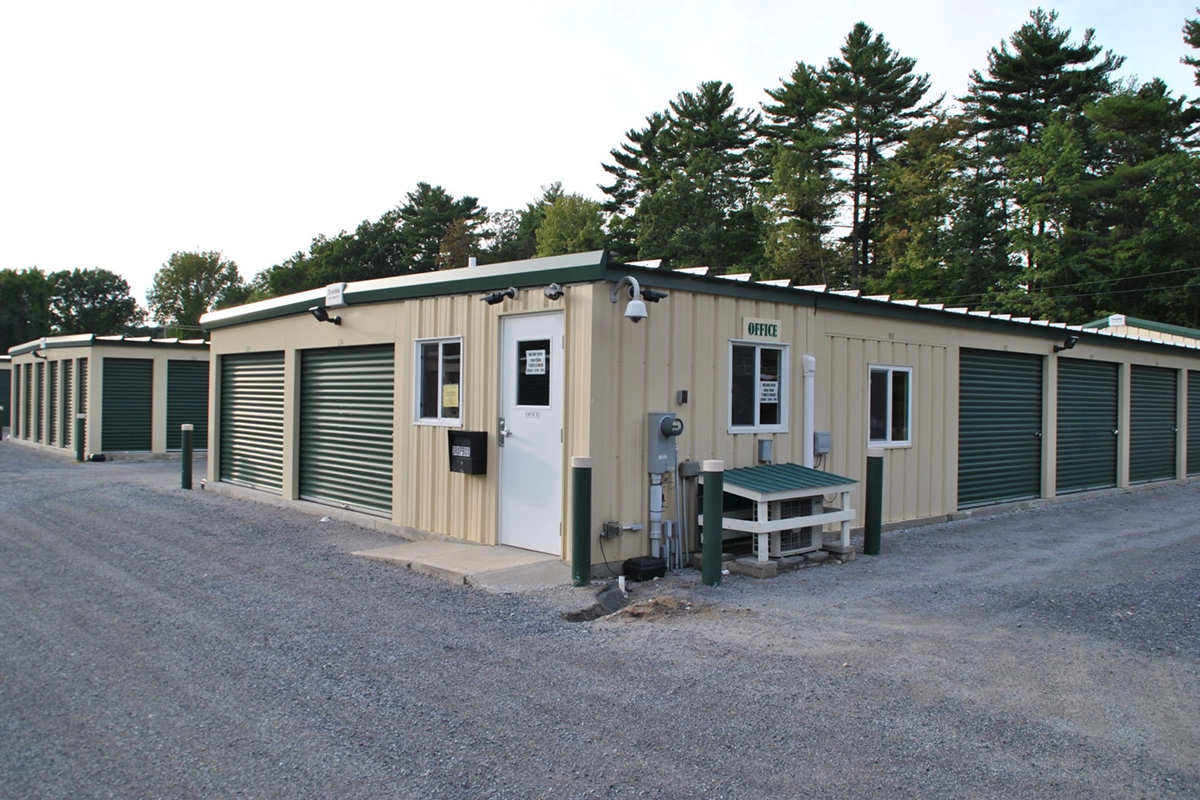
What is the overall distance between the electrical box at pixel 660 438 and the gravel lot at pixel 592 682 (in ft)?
3.47

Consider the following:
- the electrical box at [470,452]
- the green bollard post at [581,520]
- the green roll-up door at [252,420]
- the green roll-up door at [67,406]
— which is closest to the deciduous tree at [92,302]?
the green roll-up door at [67,406]

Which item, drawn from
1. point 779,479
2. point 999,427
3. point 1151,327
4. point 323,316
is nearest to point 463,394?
point 323,316

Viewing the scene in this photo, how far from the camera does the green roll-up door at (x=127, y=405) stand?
20438mm

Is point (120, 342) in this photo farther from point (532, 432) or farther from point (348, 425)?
point (532, 432)

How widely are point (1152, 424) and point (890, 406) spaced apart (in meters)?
8.50

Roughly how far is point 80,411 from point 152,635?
1803 centimetres

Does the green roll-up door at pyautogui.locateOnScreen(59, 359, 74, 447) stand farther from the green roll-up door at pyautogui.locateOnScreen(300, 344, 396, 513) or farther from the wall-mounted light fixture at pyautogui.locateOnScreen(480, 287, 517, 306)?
the wall-mounted light fixture at pyautogui.locateOnScreen(480, 287, 517, 306)

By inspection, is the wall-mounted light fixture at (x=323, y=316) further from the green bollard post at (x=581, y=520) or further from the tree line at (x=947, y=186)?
the tree line at (x=947, y=186)

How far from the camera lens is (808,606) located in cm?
660

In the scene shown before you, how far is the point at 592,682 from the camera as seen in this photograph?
4.75m

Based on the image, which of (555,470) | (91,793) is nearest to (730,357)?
(555,470)

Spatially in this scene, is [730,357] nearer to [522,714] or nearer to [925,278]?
[522,714]

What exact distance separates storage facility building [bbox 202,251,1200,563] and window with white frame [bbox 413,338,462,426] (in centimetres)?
3

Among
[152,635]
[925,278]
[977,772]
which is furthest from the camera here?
[925,278]
